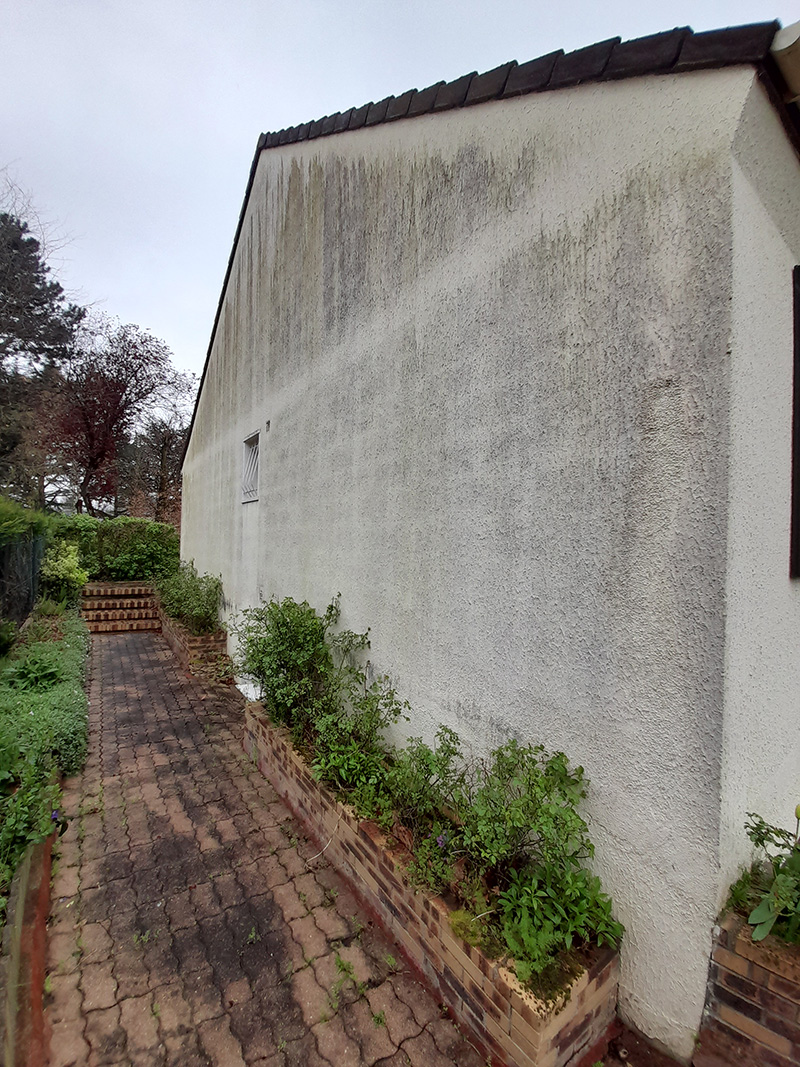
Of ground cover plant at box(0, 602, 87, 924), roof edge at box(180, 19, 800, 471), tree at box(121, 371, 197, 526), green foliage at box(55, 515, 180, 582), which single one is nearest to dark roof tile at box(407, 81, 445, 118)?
roof edge at box(180, 19, 800, 471)

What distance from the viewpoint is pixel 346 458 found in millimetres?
3990

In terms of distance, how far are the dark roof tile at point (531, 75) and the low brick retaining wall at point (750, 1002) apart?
355 cm

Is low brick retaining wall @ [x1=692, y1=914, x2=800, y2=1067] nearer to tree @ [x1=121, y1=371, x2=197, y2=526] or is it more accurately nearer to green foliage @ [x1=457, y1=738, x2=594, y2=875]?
green foliage @ [x1=457, y1=738, x2=594, y2=875]

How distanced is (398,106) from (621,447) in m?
3.19

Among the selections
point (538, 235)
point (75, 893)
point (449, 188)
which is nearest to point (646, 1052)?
point (75, 893)

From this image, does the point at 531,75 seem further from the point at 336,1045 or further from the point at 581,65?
the point at 336,1045

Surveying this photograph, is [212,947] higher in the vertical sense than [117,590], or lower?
lower

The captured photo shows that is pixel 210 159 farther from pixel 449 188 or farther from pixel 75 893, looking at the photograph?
pixel 75 893

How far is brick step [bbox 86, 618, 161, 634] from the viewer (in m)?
10.8

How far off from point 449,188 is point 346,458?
202 centimetres

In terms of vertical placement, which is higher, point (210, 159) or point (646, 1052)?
point (210, 159)

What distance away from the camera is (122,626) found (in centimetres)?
1093

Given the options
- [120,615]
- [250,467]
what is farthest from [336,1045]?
[120,615]

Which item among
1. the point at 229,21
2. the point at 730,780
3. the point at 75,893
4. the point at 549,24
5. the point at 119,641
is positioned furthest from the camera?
the point at 119,641
